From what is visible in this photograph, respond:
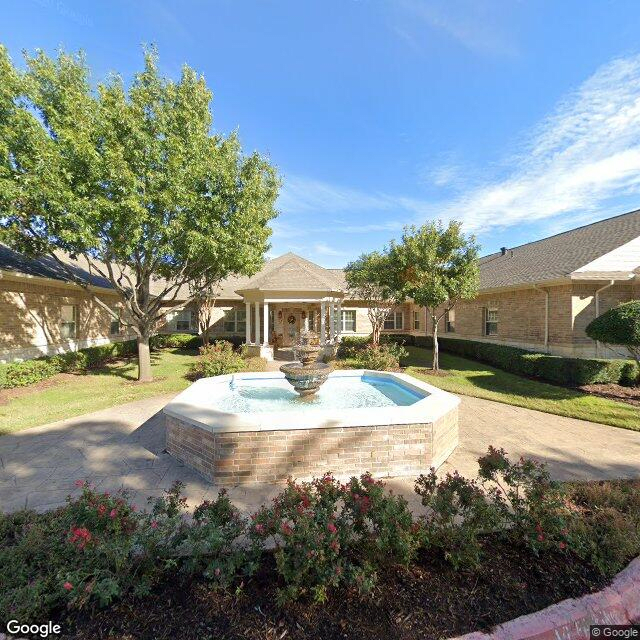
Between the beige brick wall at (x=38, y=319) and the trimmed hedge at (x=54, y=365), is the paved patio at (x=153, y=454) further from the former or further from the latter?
the beige brick wall at (x=38, y=319)

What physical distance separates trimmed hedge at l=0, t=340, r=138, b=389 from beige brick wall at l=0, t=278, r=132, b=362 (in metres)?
0.99

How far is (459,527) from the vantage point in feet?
10.2

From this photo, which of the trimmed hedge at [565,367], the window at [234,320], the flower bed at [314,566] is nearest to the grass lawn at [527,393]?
the trimmed hedge at [565,367]

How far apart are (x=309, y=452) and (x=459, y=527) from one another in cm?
230

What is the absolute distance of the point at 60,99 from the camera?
10047 millimetres

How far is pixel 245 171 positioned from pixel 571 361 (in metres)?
14.1

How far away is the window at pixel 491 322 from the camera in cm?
1694

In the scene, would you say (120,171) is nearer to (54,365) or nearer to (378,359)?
(54,365)

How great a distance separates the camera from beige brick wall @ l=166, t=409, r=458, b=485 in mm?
4676

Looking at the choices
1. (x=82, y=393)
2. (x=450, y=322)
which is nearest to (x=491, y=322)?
(x=450, y=322)

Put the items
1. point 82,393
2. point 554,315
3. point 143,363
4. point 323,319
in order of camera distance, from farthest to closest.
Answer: point 323,319 < point 554,315 < point 143,363 < point 82,393

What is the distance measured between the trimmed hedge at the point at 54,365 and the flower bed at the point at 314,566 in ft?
34.4

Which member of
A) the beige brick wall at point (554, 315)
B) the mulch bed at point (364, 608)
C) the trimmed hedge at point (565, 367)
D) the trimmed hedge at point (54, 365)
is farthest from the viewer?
the beige brick wall at point (554, 315)

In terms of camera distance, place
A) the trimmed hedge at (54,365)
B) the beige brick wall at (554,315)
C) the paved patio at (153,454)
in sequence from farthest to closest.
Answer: the beige brick wall at (554,315) → the trimmed hedge at (54,365) → the paved patio at (153,454)
